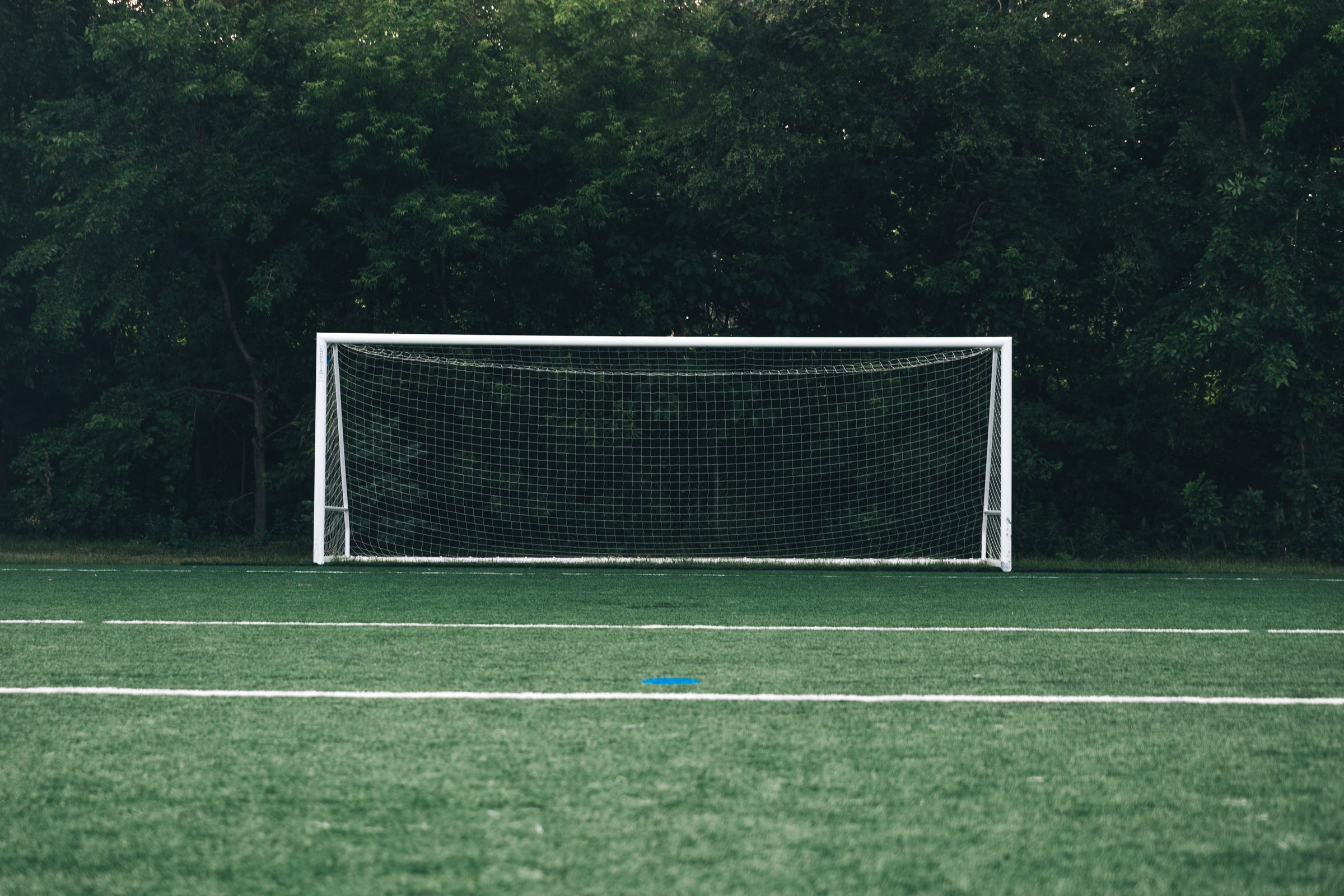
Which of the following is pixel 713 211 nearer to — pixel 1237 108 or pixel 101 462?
pixel 1237 108

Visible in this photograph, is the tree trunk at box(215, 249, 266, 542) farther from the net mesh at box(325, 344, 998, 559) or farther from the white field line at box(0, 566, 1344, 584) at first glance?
the white field line at box(0, 566, 1344, 584)

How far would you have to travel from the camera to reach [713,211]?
42.2 feet

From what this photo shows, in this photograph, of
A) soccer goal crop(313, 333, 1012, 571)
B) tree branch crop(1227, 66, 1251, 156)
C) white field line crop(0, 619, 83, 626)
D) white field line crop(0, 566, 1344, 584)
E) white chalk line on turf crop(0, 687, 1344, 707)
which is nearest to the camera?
white chalk line on turf crop(0, 687, 1344, 707)

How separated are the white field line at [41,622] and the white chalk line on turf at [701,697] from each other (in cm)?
185

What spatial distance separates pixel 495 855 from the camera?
234 centimetres

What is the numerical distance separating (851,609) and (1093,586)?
8.73 feet

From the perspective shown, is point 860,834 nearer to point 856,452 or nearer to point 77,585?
point 77,585

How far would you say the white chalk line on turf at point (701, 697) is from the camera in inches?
155

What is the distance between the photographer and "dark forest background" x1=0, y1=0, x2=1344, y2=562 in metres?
11.4

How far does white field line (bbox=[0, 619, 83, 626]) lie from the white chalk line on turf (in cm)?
185

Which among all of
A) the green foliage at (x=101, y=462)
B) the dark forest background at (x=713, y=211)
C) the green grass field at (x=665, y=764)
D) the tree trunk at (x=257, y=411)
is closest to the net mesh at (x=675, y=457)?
the dark forest background at (x=713, y=211)

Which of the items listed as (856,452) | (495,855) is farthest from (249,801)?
(856,452)

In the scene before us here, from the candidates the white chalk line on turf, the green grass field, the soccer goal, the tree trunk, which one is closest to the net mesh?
the soccer goal

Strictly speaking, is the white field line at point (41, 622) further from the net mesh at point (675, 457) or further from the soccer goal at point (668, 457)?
the net mesh at point (675, 457)
